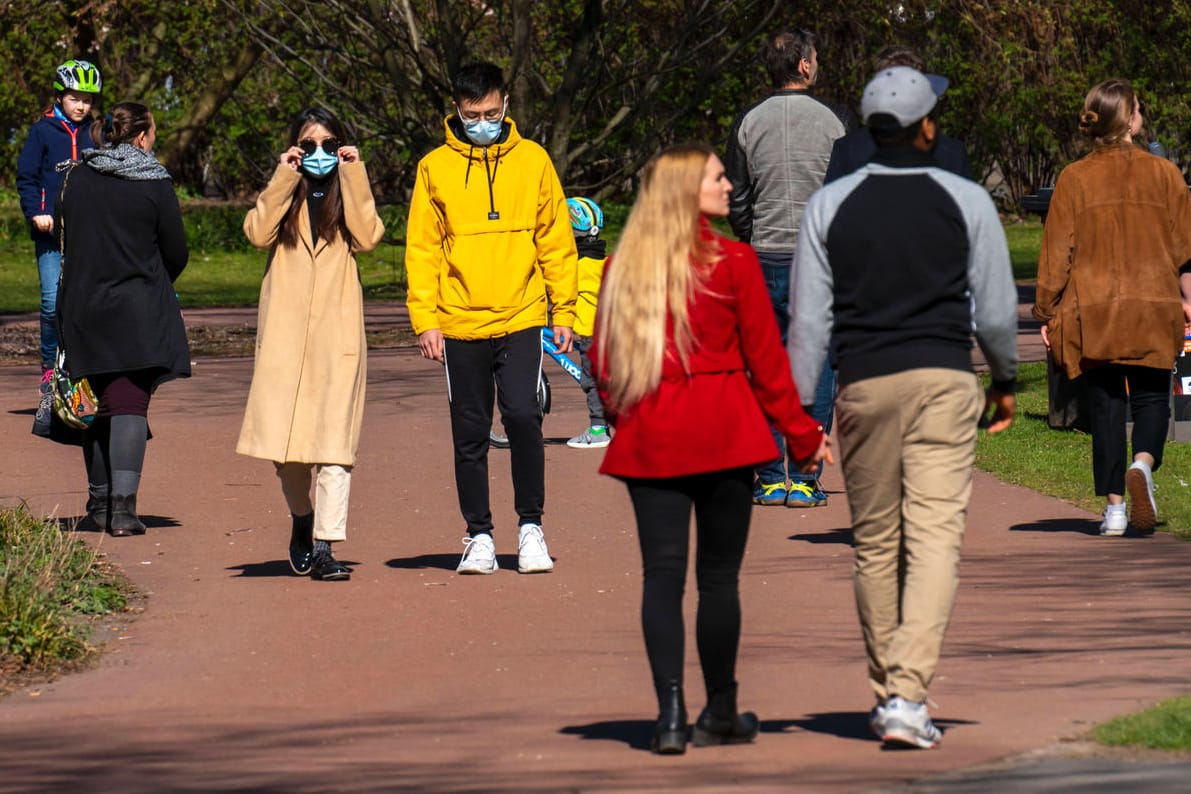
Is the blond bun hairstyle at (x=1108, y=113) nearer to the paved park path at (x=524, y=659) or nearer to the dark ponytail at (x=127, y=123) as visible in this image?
the paved park path at (x=524, y=659)

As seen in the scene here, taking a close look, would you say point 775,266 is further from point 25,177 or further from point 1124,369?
point 25,177

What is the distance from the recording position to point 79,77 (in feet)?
39.1

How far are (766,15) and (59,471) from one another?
985 cm

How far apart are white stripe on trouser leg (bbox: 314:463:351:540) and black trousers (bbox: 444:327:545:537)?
0.43 m

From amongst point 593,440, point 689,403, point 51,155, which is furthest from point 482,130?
point 51,155

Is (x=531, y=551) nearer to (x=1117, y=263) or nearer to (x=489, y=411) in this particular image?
(x=489, y=411)

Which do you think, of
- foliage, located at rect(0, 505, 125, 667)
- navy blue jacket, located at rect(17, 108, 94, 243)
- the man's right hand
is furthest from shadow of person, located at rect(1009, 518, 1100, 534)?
navy blue jacket, located at rect(17, 108, 94, 243)

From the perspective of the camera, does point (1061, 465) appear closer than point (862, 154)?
No

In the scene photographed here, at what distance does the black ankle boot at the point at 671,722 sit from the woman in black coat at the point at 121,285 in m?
4.42

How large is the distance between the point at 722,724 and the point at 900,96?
5.46 feet

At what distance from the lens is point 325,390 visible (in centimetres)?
810

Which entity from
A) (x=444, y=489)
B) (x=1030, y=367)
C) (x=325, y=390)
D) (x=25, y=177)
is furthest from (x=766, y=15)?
(x=325, y=390)

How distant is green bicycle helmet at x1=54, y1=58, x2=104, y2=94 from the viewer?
11906 mm

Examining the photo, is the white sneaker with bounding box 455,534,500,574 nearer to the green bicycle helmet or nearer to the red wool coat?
the red wool coat
